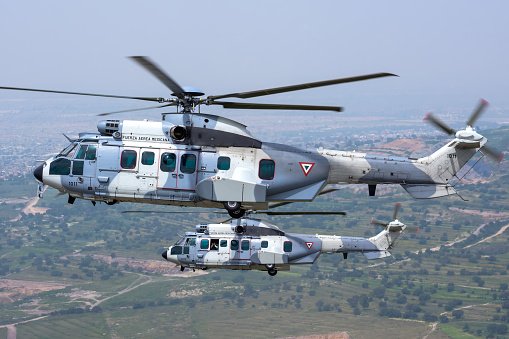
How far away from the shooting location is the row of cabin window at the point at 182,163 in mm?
25672

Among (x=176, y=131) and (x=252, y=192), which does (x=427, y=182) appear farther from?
(x=176, y=131)

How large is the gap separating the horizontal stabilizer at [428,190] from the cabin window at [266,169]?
23.2 ft

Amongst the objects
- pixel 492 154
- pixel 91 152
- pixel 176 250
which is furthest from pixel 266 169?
pixel 176 250

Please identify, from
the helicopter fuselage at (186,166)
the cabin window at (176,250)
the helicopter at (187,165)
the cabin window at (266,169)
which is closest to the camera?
the helicopter at (187,165)

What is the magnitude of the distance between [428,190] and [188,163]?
39.5ft

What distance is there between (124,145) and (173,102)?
9.83 feet

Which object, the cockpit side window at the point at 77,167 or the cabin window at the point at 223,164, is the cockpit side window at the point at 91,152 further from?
the cabin window at the point at 223,164

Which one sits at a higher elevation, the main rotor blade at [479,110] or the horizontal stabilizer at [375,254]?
the main rotor blade at [479,110]

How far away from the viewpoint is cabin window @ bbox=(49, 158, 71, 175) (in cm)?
2672

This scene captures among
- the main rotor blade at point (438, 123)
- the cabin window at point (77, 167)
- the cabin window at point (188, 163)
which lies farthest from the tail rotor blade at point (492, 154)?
the cabin window at point (77, 167)

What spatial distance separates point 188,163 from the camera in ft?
84.2

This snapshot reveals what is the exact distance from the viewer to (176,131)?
85.1 ft

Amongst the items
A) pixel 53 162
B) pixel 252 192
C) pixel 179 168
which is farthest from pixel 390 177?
pixel 53 162

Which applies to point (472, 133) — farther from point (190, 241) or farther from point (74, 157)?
point (190, 241)
